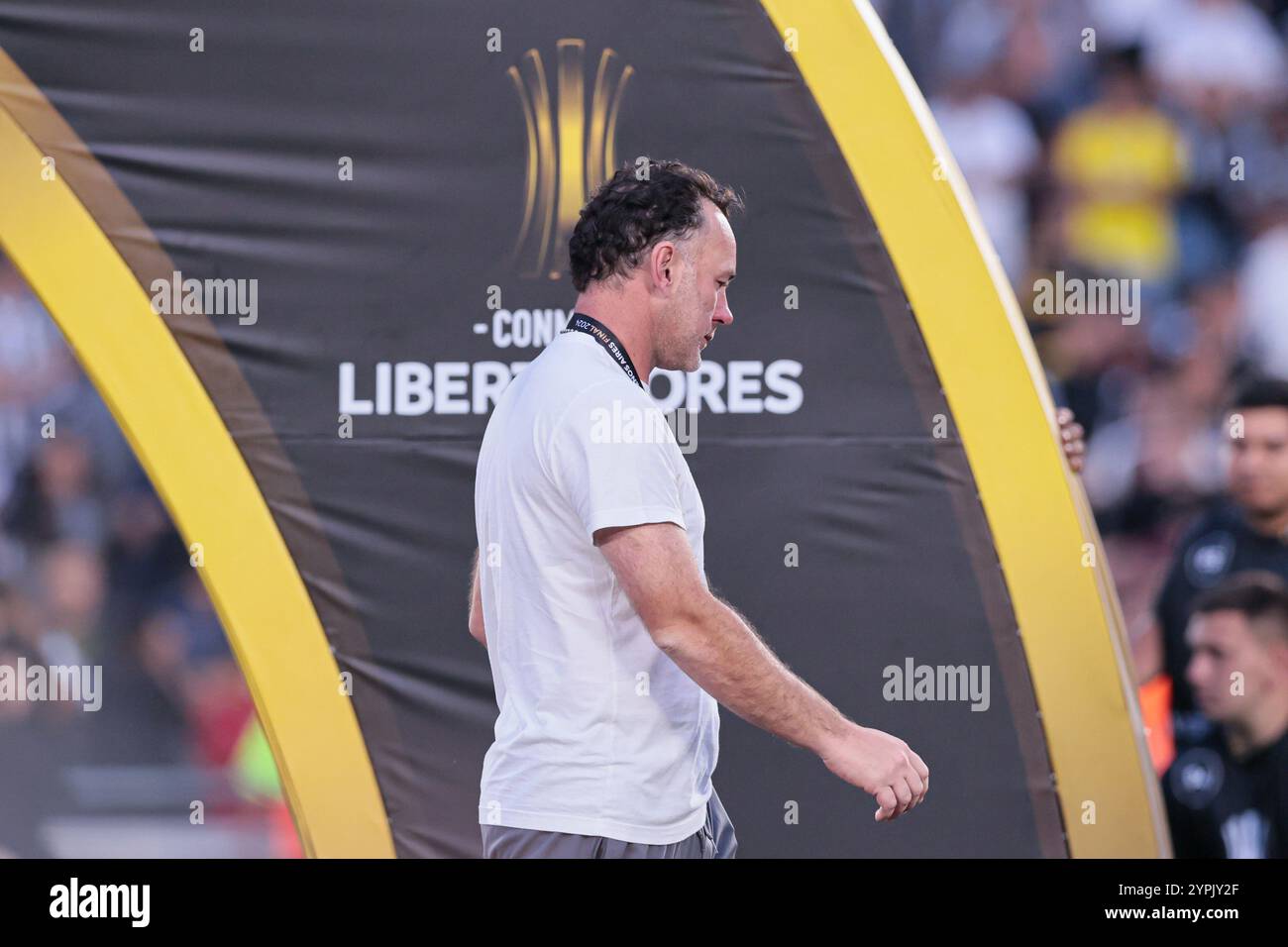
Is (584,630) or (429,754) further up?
(584,630)

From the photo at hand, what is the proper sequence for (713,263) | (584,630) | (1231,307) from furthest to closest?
(1231,307), (713,263), (584,630)

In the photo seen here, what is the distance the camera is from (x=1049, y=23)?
313cm

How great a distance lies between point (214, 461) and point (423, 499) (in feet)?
1.67

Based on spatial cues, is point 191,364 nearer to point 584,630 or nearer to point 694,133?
point 694,133

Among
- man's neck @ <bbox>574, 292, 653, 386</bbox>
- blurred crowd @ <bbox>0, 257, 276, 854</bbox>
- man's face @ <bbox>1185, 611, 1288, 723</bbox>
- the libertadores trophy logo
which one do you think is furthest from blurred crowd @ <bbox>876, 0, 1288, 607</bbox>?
blurred crowd @ <bbox>0, 257, 276, 854</bbox>

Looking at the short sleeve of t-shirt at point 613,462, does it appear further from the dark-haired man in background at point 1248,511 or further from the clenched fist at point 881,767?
the dark-haired man in background at point 1248,511

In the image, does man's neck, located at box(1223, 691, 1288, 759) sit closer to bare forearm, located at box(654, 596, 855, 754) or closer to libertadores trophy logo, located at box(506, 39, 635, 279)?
bare forearm, located at box(654, 596, 855, 754)

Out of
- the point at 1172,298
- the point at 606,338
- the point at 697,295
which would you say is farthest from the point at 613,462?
the point at 1172,298

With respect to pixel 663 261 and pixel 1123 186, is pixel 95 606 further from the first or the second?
pixel 1123 186

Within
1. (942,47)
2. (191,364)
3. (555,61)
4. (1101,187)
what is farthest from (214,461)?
(1101,187)

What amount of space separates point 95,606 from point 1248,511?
2732 millimetres

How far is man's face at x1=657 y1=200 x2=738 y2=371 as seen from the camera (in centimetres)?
216

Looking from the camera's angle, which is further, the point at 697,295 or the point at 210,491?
the point at 210,491

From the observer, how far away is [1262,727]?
310cm
